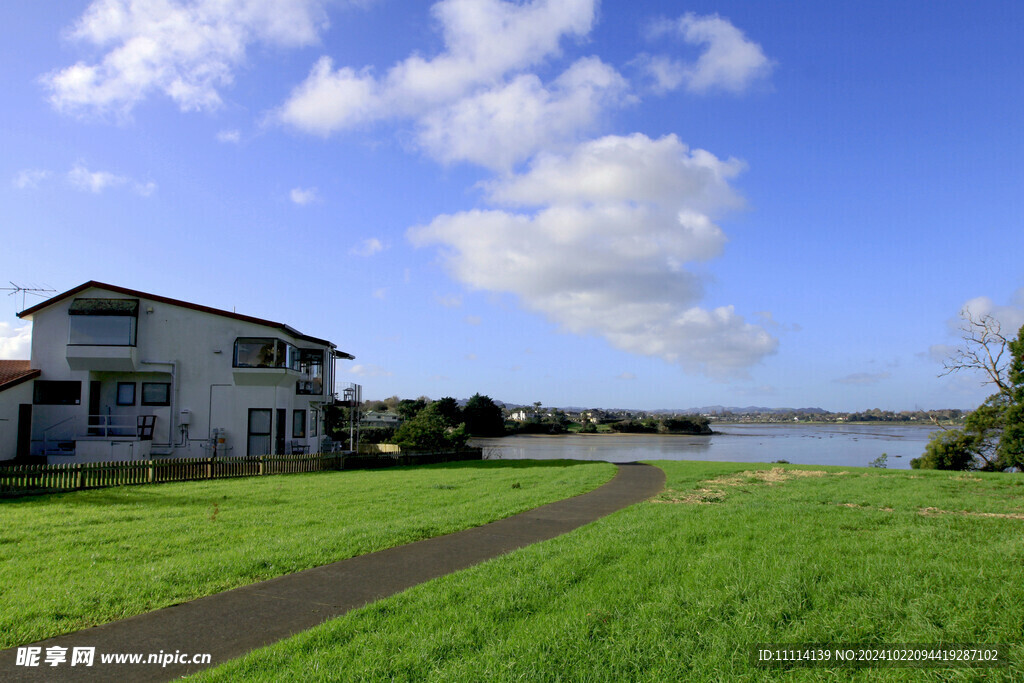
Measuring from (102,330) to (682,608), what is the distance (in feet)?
96.5

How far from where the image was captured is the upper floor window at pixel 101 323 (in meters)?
26.9

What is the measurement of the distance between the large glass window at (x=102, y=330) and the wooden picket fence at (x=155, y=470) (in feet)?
30.5

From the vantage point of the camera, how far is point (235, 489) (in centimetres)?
1748

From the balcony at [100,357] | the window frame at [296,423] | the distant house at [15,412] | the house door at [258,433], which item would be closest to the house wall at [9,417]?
the distant house at [15,412]

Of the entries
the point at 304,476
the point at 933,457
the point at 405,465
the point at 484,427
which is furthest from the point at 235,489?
the point at 484,427

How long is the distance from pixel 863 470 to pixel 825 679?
70.0 feet

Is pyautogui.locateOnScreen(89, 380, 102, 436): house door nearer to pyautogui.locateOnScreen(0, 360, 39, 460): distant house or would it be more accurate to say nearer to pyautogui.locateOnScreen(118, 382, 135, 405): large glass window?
pyautogui.locateOnScreen(118, 382, 135, 405): large glass window

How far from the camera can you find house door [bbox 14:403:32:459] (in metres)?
25.7

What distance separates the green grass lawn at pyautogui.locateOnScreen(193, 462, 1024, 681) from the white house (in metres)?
23.3

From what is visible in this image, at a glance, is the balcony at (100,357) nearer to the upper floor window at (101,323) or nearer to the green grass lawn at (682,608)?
the upper floor window at (101,323)

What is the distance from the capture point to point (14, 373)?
27.1m

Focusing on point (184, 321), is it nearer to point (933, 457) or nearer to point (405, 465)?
point (405, 465)

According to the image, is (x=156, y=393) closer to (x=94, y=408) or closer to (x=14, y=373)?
(x=94, y=408)

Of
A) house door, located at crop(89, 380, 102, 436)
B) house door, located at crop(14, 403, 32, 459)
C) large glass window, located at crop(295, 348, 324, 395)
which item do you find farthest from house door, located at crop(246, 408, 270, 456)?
house door, located at crop(14, 403, 32, 459)
